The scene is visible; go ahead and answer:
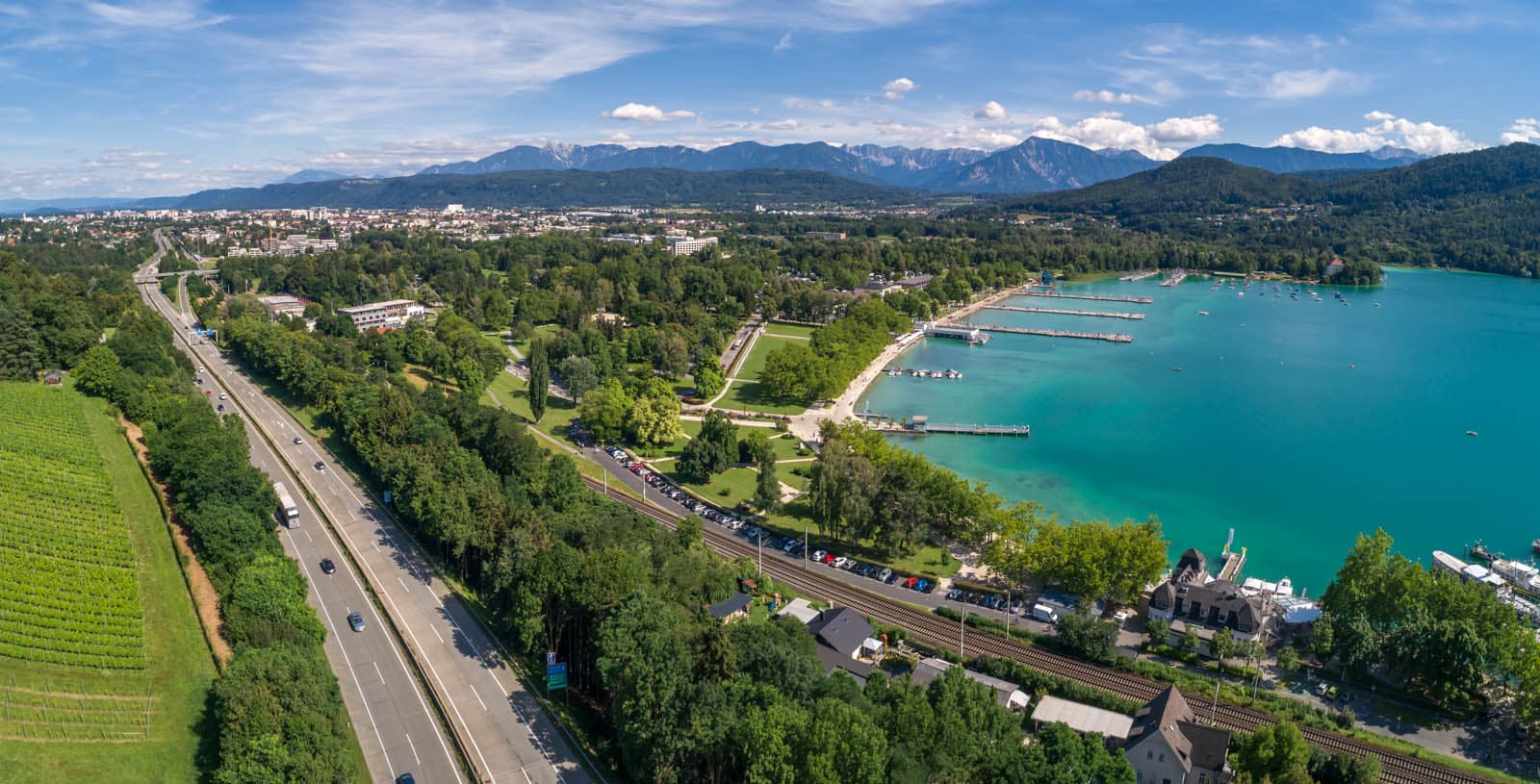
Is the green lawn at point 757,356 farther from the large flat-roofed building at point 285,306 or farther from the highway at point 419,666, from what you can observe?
the large flat-roofed building at point 285,306

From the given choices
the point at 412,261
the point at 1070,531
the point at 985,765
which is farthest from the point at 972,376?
the point at 412,261

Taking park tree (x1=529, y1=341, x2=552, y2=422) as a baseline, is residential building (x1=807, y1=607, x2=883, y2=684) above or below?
below

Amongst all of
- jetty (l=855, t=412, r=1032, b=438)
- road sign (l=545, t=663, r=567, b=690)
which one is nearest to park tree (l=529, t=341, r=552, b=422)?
jetty (l=855, t=412, r=1032, b=438)

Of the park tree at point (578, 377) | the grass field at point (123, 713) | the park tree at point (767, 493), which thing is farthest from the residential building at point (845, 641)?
the park tree at point (578, 377)

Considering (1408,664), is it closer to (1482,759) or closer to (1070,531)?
(1482,759)

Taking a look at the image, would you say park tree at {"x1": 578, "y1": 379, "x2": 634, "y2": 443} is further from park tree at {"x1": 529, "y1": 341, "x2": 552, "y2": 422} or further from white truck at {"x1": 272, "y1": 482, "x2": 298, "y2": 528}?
white truck at {"x1": 272, "y1": 482, "x2": 298, "y2": 528}

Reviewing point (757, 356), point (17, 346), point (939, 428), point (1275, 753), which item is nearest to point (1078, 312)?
point (757, 356)
